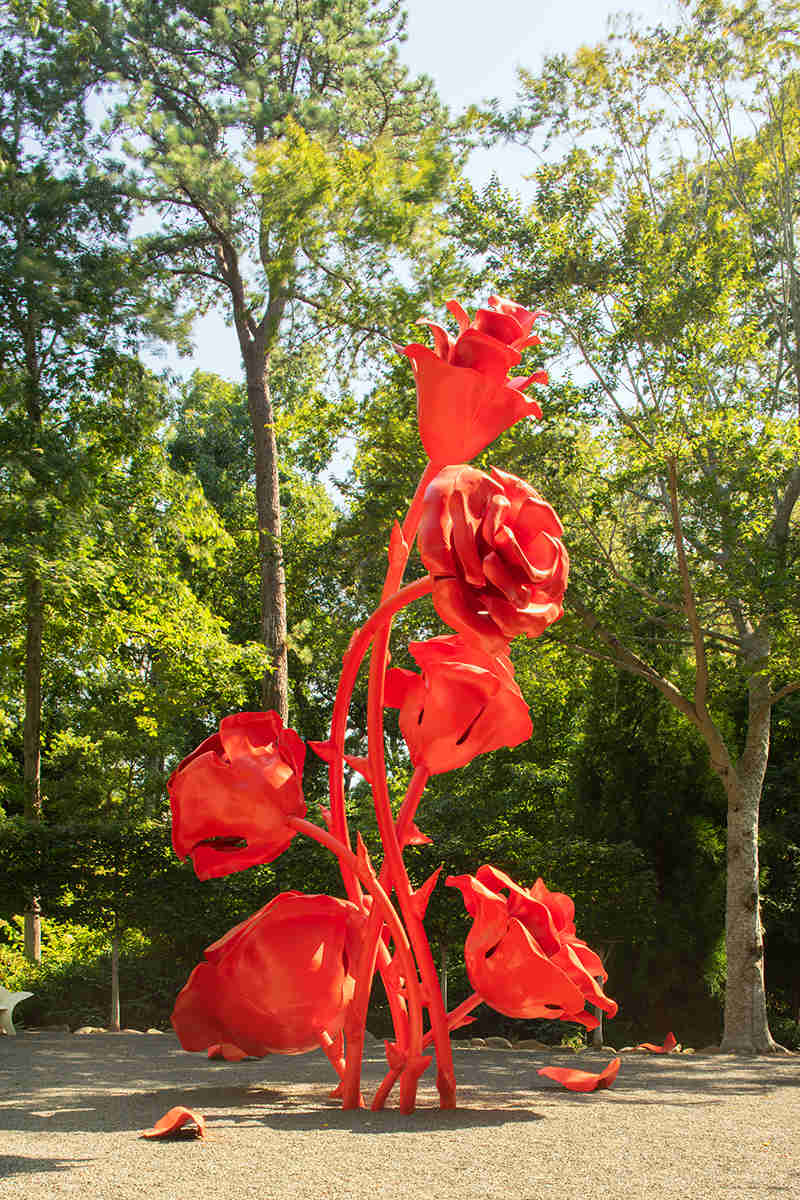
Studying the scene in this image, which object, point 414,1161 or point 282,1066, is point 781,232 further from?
point 414,1161

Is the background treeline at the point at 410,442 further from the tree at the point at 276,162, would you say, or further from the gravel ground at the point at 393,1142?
the gravel ground at the point at 393,1142

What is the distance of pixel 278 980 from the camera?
3.55 metres

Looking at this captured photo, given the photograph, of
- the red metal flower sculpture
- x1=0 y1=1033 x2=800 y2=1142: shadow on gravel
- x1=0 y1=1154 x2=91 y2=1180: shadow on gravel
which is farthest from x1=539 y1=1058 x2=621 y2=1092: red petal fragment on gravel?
x1=0 y1=1154 x2=91 y2=1180: shadow on gravel

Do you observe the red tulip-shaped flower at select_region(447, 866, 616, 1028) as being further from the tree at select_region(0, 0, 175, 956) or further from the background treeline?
the tree at select_region(0, 0, 175, 956)

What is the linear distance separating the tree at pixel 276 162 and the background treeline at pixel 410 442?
0.05 metres

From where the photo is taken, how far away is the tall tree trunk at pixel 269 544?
11773mm

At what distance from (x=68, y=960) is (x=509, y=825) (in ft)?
19.2

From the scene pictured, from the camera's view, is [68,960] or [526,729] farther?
[68,960]

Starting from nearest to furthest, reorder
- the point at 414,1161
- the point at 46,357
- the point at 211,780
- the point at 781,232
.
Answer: the point at 414,1161, the point at 211,780, the point at 781,232, the point at 46,357

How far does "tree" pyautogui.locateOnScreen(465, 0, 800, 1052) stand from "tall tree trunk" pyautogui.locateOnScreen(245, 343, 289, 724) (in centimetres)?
363

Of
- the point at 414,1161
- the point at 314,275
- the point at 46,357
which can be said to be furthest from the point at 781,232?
the point at 414,1161

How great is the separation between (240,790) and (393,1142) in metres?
1.19

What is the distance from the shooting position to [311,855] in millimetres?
10055

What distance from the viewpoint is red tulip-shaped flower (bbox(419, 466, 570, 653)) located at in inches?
117
